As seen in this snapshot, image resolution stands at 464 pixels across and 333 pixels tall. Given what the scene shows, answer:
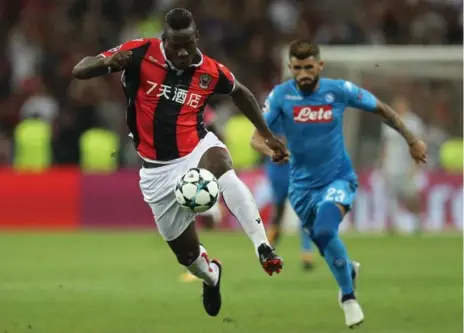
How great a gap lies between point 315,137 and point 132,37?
46.5 feet

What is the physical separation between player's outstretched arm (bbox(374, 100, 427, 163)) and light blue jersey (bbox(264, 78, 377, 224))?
24 cm

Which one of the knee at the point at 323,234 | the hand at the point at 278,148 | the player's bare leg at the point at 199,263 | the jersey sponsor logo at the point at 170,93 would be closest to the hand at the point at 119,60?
the jersey sponsor logo at the point at 170,93

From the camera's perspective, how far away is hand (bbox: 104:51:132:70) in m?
9.35

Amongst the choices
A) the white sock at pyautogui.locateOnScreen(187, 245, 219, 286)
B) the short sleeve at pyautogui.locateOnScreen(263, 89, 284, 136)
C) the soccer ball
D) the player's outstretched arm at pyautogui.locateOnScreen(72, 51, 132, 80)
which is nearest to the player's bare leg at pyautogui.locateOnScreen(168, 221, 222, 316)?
the white sock at pyautogui.locateOnScreen(187, 245, 219, 286)

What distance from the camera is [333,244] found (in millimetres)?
10883

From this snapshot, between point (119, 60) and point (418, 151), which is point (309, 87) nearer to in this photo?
point (418, 151)

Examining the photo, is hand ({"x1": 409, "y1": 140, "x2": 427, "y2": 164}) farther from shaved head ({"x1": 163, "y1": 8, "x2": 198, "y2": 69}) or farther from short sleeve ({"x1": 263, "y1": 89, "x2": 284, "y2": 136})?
shaved head ({"x1": 163, "y1": 8, "x2": 198, "y2": 69})

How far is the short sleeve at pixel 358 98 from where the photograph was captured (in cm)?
1109

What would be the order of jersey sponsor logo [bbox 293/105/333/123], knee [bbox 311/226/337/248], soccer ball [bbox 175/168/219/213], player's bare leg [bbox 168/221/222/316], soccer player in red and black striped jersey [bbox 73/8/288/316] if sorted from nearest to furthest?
soccer ball [bbox 175/168/219/213], soccer player in red and black striped jersey [bbox 73/8/288/316], player's bare leg [bbox 168/221/222/316], knee [bbox 311/226/337/248], jersey sponsor logo [bbox 293/105/333/123]

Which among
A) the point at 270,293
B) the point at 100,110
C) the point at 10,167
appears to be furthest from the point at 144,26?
the point at 270,293

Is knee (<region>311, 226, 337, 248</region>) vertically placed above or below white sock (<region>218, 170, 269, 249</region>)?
below

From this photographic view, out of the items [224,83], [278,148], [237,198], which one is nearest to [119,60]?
[224,83]

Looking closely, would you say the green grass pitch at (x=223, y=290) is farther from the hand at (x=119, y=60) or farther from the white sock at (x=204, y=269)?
the hand at (x=119, y=60)

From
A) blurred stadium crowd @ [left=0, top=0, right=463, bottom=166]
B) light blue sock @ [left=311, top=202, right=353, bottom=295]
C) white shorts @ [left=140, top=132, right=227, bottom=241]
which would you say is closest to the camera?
white shorts @ [left=140, top=132, right=227, bottom=241]
